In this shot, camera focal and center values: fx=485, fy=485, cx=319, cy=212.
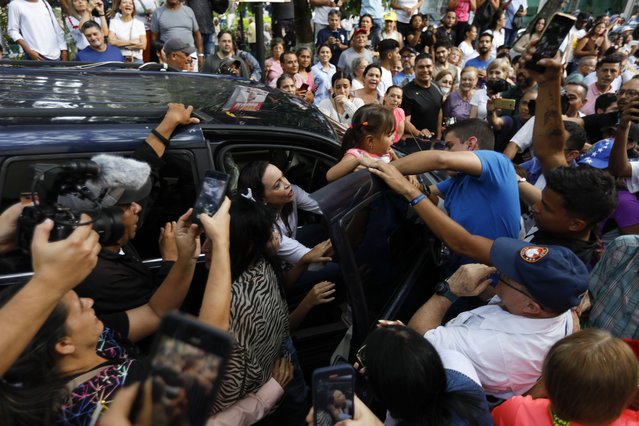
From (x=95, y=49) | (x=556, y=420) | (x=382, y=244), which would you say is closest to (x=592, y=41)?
(x=95, y=49)

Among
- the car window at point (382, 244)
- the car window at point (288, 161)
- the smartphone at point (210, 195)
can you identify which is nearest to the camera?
the smartphone at point (210, 195)

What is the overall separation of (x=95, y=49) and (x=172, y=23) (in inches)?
48.0

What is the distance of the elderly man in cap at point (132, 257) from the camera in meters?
1.93

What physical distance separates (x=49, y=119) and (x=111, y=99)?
0.49 m

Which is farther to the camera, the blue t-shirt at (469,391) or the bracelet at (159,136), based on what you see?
the bracelet at (159,136)

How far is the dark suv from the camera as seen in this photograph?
6.43 ft

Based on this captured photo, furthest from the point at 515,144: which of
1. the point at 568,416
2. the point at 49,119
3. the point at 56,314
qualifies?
the point at 56,314

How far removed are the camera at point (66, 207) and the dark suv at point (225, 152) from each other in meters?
0.48

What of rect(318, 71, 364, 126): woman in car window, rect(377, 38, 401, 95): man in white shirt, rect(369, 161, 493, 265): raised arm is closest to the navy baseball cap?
rect(369, 161, 493, 265): raised arm

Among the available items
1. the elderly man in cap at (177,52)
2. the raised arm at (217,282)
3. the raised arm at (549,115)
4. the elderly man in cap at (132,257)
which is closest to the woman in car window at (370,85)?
the elderly man in cap at (177,52)

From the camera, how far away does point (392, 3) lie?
1041 cm

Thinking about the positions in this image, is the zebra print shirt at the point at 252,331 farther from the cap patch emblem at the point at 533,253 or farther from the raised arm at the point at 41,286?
the cap patch emblem at the point at 533,253

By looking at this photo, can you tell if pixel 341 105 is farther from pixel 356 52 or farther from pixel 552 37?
pixel 552 37

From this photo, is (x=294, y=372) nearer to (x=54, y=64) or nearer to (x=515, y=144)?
(x=54, y=64)
